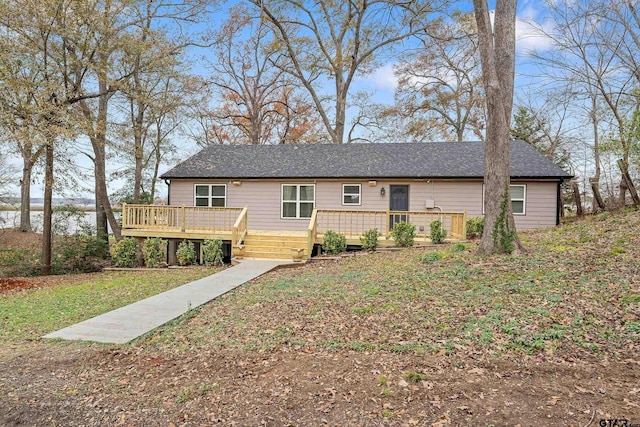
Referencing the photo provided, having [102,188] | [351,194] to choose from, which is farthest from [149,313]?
[351,194]

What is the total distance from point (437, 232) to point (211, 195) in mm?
8828

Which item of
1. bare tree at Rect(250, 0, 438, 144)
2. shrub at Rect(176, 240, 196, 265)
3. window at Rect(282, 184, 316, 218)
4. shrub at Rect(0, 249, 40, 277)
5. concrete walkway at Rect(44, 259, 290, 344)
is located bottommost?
shrub at Rect(0, 249, 40, 277)

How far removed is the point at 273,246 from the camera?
37.2ft

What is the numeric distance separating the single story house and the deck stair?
1.2 inches

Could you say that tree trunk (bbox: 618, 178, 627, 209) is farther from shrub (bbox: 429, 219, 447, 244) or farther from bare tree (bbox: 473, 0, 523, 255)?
bare tree (bbox: 473, 0, 523, 255)

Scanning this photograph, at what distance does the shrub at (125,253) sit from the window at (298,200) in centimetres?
534

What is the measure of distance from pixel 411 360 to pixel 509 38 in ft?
24.3

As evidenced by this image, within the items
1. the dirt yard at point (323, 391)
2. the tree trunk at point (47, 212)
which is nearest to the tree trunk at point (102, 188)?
the tree trunk at point (47, 212)

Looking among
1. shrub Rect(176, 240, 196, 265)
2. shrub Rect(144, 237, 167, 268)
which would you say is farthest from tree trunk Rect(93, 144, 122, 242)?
shrub Rect(176, 240, 196, 265)

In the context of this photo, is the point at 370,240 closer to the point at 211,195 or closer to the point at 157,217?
the point at 157,217

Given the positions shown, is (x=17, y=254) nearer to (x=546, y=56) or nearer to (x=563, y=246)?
(x=563, y=246)

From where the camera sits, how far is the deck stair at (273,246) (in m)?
11.0

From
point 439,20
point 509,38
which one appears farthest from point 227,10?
point 509,38

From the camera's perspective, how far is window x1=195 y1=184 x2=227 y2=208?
14938 millimetres
